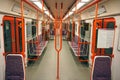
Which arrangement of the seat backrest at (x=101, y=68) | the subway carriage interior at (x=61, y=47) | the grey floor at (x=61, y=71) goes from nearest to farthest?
the subway carriage interior at (x=61, y=47) → the seat backrest at (x=101, y=68) → the grey floor at (x=61, y=71)

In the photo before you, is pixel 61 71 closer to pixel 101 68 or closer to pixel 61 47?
pixel 61 47

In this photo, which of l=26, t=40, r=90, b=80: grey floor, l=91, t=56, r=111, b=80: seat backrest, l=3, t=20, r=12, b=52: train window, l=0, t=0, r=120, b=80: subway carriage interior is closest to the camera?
l=0, t=0, r=120, b=80: subway carriage interior

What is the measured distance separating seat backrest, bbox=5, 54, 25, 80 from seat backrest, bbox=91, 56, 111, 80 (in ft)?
5.56

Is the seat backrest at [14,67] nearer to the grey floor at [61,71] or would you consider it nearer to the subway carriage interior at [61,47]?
the subway carriage interior at [61,47]

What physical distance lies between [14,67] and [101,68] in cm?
206

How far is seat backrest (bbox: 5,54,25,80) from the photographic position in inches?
114

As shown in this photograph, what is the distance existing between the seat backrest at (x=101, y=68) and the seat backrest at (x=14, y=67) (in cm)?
169

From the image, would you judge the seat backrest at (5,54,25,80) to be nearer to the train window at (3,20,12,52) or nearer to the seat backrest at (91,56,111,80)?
the train window at (3,20,12,52)

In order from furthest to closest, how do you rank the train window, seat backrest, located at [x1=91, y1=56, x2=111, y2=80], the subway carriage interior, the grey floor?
the grey floor < the train window < seat backrest, located at [x1=91, y1=56, x2=111, y2=80] < the subway carriage interior

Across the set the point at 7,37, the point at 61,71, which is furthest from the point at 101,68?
the point at 7,37

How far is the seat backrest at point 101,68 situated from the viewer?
288 cm

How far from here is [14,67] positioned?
293cm

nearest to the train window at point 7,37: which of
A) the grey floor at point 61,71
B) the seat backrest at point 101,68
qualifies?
the grey floor at point 61,71

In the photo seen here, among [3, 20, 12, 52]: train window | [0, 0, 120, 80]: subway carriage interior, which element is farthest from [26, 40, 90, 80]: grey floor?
[3, 20, 12, 52]: train window
